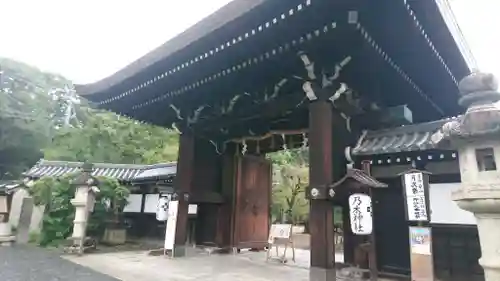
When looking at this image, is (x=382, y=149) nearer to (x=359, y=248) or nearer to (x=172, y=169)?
(x=359, y=248)

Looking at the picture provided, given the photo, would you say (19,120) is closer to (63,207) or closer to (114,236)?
(63,207)

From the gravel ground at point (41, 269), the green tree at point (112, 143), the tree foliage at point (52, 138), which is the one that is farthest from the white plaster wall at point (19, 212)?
→ the green tree at point (112, 143)

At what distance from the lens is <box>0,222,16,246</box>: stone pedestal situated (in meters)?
10.0

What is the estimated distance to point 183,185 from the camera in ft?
25.9

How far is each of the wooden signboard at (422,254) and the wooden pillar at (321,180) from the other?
1176mm

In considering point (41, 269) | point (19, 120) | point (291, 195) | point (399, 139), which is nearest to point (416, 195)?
point (399, 139)

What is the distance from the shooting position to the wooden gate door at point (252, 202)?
877 cm

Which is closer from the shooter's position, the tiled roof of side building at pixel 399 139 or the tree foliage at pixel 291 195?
the tiled roof of side building at pixel 399 139

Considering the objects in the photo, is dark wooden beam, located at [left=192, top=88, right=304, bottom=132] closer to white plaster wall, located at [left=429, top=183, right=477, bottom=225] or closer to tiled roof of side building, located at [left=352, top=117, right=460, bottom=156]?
tiled roof of side building, located at [left=352, top=117, right=460, bottom=156]

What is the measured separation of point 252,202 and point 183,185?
2.05 m

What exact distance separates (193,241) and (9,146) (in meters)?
12.7

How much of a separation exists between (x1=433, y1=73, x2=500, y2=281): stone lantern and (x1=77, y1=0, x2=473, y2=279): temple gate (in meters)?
1.76

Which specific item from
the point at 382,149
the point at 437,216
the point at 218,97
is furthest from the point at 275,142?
the point at 437,216

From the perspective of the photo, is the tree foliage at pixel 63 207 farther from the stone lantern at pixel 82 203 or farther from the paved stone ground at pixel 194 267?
the paved stone ground at pixel 194 267
